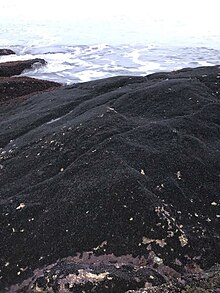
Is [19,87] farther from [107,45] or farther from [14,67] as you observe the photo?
[107,45]

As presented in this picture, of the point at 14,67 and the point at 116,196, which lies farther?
the point at 14,67

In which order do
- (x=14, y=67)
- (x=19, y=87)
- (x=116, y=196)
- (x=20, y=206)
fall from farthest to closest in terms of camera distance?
(x=14, y=67), (x=19, y=87), (x=20, y=206), (x=116, y=196)

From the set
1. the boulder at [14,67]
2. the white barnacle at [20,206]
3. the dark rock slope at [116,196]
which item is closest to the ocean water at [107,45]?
the boulder at [14,67]

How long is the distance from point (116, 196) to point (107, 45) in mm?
22164

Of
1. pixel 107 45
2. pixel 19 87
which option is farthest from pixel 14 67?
pixel 107 45

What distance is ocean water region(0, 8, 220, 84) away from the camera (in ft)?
58.1

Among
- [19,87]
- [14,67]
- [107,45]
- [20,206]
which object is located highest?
[20,206]

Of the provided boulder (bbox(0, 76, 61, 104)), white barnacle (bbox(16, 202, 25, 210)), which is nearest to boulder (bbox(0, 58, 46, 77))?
boulder (bbox(0, 76, 61, 104))

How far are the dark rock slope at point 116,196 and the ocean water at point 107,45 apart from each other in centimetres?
1086

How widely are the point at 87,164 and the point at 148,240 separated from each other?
3.91 ft

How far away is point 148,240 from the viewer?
302cm

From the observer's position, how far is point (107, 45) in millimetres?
24375

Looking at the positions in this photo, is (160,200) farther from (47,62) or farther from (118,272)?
(47,62)

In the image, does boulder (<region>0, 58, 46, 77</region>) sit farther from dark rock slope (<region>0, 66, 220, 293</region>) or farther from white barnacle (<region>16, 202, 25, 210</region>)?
white barnacle (<region>16, 202, 25, 210</region>)
